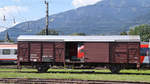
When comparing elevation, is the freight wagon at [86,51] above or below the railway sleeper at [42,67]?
above

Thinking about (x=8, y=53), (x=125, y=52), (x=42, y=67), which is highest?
(x=125, y=52)

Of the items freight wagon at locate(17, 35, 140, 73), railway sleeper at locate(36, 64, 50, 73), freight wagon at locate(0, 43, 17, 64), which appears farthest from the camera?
freight wagon at locate(0, 43, 17, 64)

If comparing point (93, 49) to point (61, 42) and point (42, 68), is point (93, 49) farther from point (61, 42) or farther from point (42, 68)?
point (42, 68)

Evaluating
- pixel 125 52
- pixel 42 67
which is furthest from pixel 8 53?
pixel 125 52

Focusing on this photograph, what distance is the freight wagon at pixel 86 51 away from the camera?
27.1m

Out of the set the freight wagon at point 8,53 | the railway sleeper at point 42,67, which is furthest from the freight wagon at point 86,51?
the freight wagon at point 8,53

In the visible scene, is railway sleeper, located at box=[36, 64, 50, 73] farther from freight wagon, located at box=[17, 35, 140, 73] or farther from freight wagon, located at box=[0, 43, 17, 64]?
freight wagon, located at box=[0, 43, 17, 64]

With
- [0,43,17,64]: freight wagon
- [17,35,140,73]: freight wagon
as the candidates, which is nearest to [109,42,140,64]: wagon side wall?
[17,35,140,73]: freight wagon

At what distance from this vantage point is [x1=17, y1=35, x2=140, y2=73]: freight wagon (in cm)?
2708

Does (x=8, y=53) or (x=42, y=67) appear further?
(x=8, y=53)

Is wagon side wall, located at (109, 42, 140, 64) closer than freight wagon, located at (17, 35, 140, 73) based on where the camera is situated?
Yes

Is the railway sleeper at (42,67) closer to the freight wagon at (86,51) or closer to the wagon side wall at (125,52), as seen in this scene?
the freight wagon at (86,51)

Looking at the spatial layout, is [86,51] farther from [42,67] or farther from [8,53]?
[8,53]

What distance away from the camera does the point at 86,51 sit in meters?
27.4
